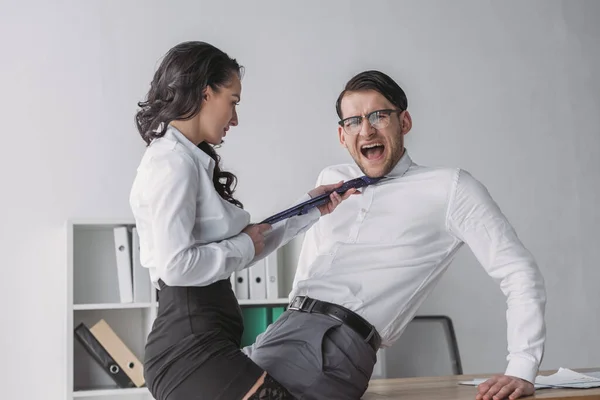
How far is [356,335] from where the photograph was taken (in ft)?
7.11

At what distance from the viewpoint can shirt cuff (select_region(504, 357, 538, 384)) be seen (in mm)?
2047

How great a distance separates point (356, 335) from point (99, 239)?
6.67 ft

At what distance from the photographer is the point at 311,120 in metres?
4.33

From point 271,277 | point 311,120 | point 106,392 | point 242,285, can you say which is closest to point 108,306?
point 106,392

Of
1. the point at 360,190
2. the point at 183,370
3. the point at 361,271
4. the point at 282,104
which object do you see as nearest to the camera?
the point at 183,370

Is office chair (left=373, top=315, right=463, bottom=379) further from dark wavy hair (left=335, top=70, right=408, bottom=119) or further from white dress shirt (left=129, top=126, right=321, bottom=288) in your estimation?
white dress shirt (left=129, top=126, right=321, bottom=288)

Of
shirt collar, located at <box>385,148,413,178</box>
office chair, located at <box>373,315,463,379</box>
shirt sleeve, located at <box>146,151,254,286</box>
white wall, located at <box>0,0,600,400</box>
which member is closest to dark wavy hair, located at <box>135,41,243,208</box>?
shirt sleeve, located at <box>146,151,254,286</box>

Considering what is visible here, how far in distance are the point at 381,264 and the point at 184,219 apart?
0.77 meters

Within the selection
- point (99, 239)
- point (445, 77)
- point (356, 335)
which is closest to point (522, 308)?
point (356, 335)

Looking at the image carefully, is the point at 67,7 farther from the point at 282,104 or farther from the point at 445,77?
the point at 445,77

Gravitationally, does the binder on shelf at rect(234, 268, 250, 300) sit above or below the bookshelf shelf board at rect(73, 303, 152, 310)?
above

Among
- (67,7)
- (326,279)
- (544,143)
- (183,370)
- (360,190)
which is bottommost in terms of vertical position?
(183,370)

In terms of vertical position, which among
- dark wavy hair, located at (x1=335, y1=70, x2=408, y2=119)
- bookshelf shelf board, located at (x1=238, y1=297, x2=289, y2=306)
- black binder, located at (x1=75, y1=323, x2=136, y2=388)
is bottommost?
black binder, located at (x1=75, y1=323, x2=136, y2=388)

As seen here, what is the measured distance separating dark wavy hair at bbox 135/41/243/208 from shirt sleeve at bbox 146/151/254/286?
146 millimetres
